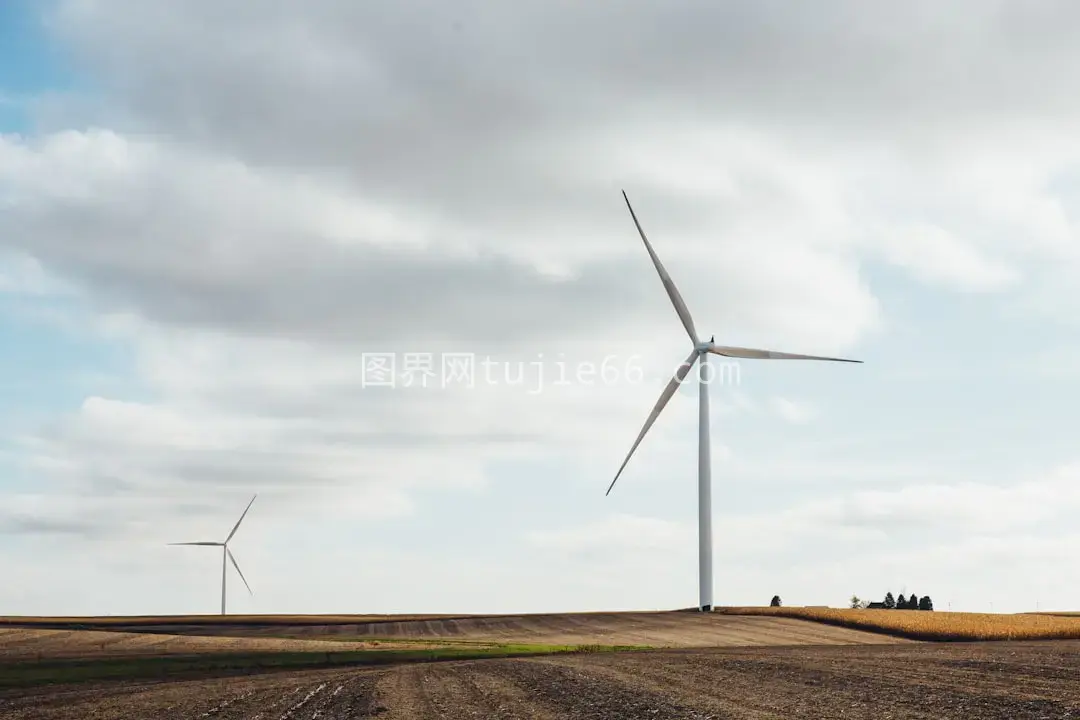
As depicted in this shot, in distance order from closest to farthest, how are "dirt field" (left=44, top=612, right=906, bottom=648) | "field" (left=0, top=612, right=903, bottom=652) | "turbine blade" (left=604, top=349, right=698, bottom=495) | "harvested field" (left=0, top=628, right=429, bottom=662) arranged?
"harvested field" (left=0, top=628, right=429, bottom=662) < "dirt field" (left=44, top=612, right=906, bottom=648) < "field" (left=0, top=612, right=903, bottom=652) < "turbine blade" (left=604, top=349, right=698, bottom=495)

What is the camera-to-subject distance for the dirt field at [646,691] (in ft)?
81.0

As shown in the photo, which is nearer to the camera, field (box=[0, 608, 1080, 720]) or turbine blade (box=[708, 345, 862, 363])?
field (box=[0, 608, 1080, 720])

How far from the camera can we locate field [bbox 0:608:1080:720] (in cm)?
2595

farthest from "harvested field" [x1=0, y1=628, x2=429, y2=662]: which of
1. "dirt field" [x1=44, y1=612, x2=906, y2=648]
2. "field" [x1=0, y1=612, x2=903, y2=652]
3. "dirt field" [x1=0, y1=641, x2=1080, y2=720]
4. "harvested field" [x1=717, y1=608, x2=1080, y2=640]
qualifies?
"harvested field" [x1=717, y1=608, x2=1080, y2=640]

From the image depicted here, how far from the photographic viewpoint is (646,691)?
96.9 ft

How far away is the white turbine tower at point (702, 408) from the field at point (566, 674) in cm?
900

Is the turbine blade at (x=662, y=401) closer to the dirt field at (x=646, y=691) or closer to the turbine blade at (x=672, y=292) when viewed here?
the turbine blade at (x=672, y=292)

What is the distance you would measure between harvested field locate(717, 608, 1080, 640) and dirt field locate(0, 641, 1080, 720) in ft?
41.7

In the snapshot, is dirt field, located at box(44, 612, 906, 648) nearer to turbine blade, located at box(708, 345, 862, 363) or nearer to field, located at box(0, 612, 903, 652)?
field, located at box(0, 612, 903, 652)

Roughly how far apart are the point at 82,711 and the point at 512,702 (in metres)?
12.8

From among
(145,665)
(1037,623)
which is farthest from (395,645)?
(1037,623)

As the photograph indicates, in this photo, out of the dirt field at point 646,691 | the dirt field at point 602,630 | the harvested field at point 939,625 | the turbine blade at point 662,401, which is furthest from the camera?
the turbine blade at point 662,401

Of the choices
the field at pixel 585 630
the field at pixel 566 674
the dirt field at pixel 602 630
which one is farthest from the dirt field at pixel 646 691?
the field at pixel 585 630

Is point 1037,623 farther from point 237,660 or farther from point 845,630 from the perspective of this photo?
point 237,660
